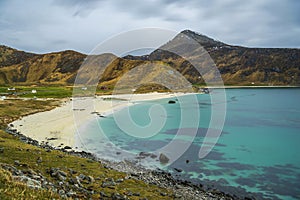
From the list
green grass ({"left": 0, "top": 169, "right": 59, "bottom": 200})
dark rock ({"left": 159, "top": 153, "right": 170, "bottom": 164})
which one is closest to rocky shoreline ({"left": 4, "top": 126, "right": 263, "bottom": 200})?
green grass ({"left": 0, "top": 169, "right": 59, "bottom": 200})

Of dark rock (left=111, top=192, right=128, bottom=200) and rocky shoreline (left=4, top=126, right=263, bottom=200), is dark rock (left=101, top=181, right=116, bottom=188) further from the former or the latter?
dark rock (left=111, top=192, right=128, bottom=200)

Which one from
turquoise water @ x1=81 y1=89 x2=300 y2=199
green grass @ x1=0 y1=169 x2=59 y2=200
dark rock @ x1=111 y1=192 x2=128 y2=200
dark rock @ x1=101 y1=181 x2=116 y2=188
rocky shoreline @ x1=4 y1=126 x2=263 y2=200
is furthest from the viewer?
turquoise water @ x1=81 y1=89 x2=300 y2=199

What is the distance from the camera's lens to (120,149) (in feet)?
115

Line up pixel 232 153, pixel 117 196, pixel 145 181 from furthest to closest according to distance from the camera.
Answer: pixel 232 153 → pixel 145 181 → pixel 117 196

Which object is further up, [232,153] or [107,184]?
[107,184]

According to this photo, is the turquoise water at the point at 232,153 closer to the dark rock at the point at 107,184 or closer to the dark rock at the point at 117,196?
the dark rock at the point at 107,184

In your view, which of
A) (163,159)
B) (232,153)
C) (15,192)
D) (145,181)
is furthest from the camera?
(232,153)

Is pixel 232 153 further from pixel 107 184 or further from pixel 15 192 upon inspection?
pixel 15 192

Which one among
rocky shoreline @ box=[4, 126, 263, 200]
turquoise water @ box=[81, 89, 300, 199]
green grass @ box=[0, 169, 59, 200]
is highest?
green grass @ box=[0, 169, 59, 200]

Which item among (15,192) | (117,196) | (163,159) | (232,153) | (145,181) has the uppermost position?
(15,192)

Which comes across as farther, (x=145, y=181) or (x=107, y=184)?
(x=145, y=181)

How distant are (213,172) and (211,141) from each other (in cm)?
1473

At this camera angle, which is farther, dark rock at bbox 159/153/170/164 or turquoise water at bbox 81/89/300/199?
dark rock at bbox 159/153/170/164

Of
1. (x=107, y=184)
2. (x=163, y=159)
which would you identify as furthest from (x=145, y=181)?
(x=163, y=159)
